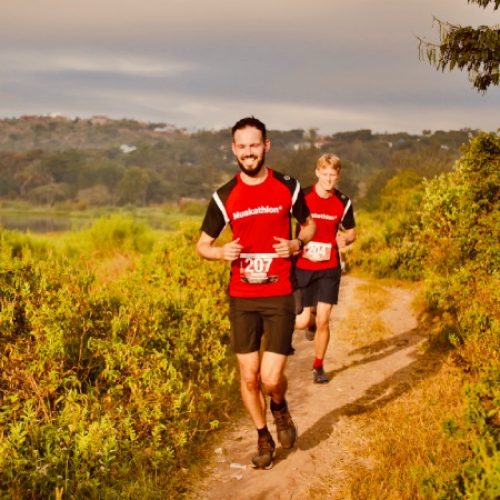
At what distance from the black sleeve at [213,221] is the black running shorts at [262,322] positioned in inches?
21.1

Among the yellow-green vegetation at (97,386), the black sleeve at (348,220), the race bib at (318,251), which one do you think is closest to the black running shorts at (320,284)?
the race bib at (318,251)

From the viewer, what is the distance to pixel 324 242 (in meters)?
6.58

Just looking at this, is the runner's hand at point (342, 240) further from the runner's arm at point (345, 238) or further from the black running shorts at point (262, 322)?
the black running shorts at point (262, 322)

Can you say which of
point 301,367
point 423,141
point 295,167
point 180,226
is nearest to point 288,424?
point 301,367

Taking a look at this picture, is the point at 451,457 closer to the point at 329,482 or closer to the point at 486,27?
the point at 329,482

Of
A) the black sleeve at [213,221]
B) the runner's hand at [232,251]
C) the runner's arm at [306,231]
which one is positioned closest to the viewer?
the runner's hand at [232,251]

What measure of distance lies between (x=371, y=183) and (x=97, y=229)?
4604 cm

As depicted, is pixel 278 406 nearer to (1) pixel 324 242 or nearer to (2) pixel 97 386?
(2) pixel 97 386

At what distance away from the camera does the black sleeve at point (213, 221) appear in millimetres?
4395

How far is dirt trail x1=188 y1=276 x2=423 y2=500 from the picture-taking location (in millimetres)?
4574

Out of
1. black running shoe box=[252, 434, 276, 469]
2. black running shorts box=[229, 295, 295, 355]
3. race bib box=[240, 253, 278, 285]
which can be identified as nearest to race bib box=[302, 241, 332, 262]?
black running shorts box=[229, 295, 295, 355]

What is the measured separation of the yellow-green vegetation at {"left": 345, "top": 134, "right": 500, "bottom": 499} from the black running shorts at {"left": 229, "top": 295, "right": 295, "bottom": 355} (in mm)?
1191

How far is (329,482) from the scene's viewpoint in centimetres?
455

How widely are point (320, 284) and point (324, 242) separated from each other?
0.48 meters
